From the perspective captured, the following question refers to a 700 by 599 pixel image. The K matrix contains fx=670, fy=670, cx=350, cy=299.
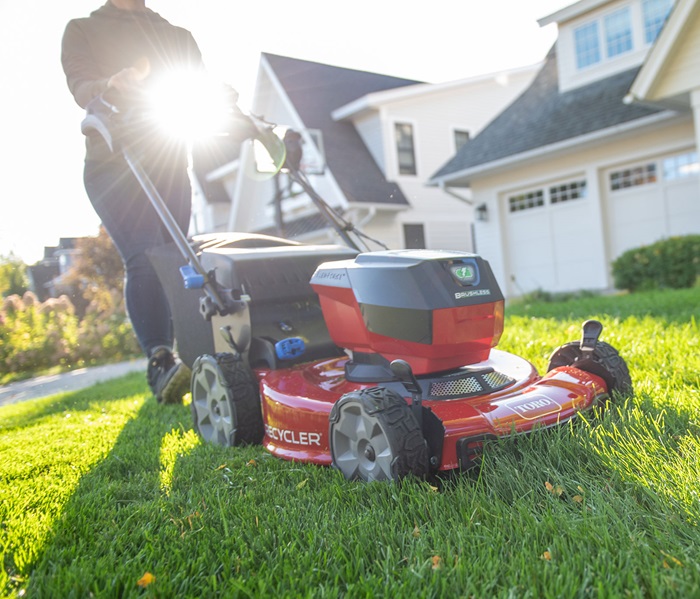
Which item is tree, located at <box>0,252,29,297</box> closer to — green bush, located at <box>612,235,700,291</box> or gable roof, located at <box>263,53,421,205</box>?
gable roof, located at <box>263,53,421,205</box>

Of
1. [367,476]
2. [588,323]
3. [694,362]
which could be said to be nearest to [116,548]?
[367,476]

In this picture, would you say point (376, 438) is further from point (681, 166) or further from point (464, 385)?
point (681, 166)

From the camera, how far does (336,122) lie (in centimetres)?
1596

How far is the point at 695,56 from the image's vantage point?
27.4 feet

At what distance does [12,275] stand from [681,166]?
10.5m

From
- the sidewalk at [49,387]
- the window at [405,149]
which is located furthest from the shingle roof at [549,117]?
the sidewalk at [49,387]

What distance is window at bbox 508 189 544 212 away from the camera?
11.8m

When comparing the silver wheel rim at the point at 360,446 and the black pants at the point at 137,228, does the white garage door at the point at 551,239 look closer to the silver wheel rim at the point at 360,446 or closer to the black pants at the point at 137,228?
the black pants at the point at 137,228

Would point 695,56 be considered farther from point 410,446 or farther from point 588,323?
point 410,446

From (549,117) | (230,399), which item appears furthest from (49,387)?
(549,117)

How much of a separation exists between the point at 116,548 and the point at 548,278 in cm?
1089

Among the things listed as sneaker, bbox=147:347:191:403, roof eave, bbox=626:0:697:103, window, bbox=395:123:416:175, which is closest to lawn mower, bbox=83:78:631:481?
sneaker, bbox=147:347:191:403

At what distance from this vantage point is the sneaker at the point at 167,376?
3561 mm

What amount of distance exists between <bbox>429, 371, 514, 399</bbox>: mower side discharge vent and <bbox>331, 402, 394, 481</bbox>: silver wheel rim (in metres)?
0.29
